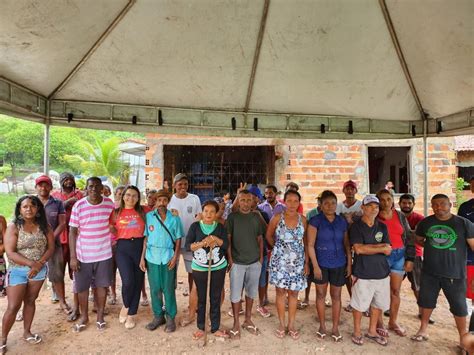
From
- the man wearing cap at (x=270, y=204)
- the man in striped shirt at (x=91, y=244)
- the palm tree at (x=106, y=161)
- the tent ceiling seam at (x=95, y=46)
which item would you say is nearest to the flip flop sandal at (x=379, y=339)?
the man wearing cap at (x=270, y=204)

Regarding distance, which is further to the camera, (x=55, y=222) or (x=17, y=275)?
(x=55, y=222)

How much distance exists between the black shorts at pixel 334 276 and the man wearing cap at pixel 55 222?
9.87 feet

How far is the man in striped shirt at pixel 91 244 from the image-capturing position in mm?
3326

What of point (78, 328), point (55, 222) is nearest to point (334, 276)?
point (78, 328)

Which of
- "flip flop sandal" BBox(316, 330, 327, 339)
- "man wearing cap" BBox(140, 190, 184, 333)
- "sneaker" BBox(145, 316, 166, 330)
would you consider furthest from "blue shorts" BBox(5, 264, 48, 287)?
"flip flop sandal" BBox(316, 330, 327, 339)

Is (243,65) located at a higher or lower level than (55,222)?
higher

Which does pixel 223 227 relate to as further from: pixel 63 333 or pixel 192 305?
pixel 63 333

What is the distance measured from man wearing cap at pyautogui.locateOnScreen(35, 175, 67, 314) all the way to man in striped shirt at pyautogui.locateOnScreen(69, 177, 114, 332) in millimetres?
443

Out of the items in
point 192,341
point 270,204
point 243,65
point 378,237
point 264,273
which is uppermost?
point 243,65

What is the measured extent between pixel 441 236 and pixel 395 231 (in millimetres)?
407

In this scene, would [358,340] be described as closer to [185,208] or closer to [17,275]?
[185,208]

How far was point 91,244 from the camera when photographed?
131 inches

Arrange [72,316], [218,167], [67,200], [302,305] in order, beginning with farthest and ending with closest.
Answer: [218,167]
[302,305]
[67,200]
[72,316]

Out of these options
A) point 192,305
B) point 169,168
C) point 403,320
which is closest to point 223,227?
point 192,305
